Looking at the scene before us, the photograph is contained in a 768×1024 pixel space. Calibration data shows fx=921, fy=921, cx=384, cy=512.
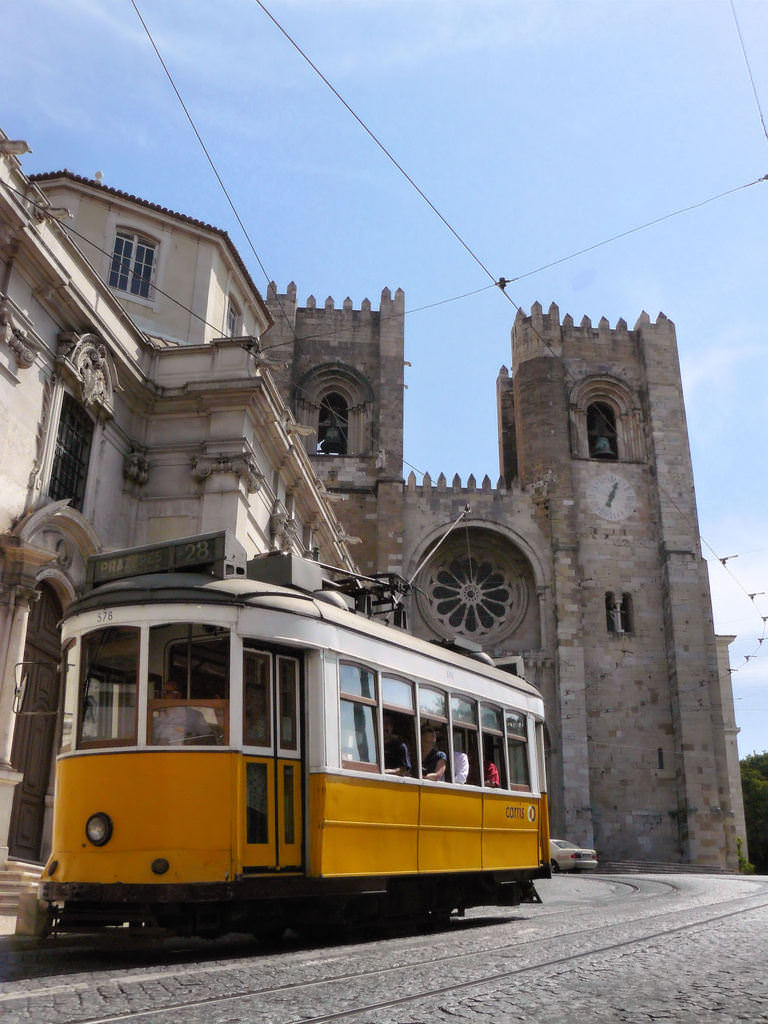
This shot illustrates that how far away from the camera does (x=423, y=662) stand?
8.12m

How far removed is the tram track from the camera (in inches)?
161

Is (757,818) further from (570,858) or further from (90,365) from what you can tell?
(90,365)

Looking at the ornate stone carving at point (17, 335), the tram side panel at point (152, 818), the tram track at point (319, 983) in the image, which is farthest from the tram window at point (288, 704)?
the ornate stone carving at point (17, 335)

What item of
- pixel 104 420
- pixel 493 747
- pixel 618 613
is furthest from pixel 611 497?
pixel 493 747

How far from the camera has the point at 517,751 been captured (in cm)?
965

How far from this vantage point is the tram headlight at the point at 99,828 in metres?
6.08

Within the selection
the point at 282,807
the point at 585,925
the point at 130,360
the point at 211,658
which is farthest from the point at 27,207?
the point at 585,925

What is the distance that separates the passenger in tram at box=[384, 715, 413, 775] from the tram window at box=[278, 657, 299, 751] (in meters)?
1.02

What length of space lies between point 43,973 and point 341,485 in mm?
29217

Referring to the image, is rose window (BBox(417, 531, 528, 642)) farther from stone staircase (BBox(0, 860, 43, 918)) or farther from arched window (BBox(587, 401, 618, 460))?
stone staircase (BBox(0, 860, 43, 918))

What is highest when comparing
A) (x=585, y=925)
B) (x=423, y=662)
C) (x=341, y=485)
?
(x=341, y=485)

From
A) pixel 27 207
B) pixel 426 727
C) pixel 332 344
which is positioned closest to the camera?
pixel 426 727

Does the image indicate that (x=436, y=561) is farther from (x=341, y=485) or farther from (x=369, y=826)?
(x=369, y=826)

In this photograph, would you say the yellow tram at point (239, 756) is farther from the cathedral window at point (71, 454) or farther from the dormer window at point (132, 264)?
the dormer window at point (132, 264)
